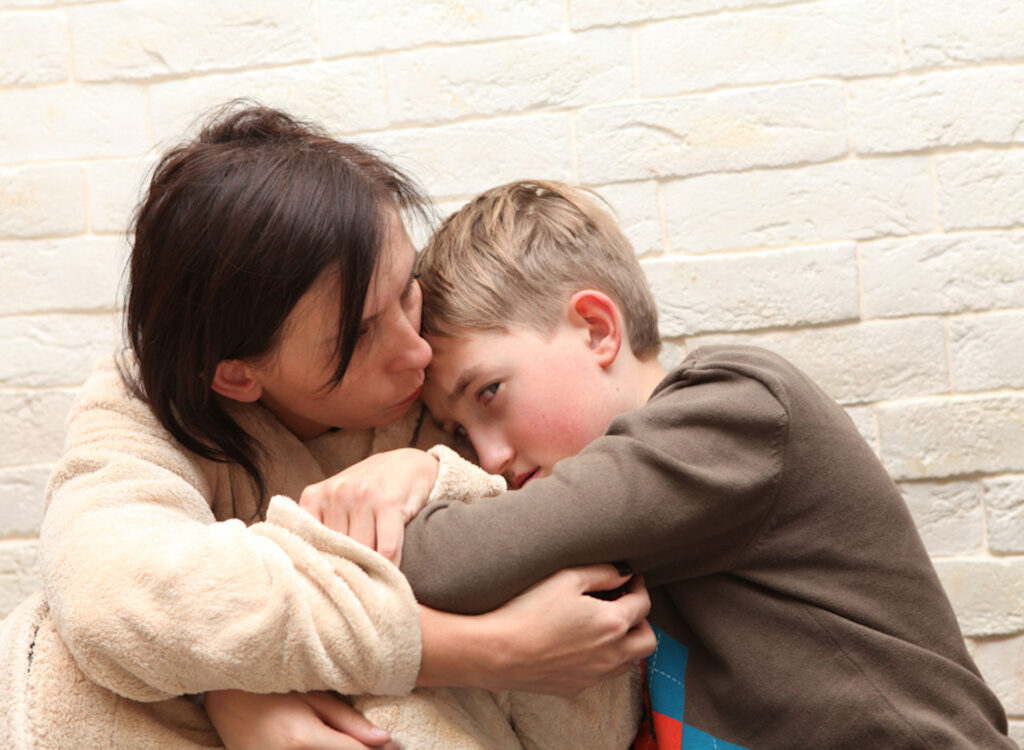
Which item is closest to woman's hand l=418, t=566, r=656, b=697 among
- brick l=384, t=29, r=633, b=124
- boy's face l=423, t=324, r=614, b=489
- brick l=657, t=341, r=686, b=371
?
boy's face l=423, t=324, r=614, b=489

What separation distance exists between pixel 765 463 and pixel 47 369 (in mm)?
1127

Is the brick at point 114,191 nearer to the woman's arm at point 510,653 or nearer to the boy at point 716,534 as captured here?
the boy at point 716,534

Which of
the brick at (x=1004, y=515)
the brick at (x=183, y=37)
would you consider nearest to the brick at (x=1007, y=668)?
the brick at (x=1004, y=515)

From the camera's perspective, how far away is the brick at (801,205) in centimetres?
139

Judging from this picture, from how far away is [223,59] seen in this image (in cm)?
146

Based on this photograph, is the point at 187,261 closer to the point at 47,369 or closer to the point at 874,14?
the point at 47,369

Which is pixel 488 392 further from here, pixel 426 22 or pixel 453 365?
pixel 426 22

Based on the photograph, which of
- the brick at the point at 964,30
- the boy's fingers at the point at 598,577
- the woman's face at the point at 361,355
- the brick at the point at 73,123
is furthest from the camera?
the brick at the point at 73,123

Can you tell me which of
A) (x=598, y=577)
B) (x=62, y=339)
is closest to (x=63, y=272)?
(x=62, y=339)

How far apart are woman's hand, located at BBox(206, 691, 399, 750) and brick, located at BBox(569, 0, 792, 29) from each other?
3.32ft

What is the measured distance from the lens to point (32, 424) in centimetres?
Result: 151

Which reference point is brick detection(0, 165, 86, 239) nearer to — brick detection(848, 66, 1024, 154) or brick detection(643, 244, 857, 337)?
brick detection(643, 244, 857, 337)

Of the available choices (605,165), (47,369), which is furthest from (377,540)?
(47,369)

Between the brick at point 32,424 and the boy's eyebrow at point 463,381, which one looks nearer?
the boy's eyebrow at point 463,381
